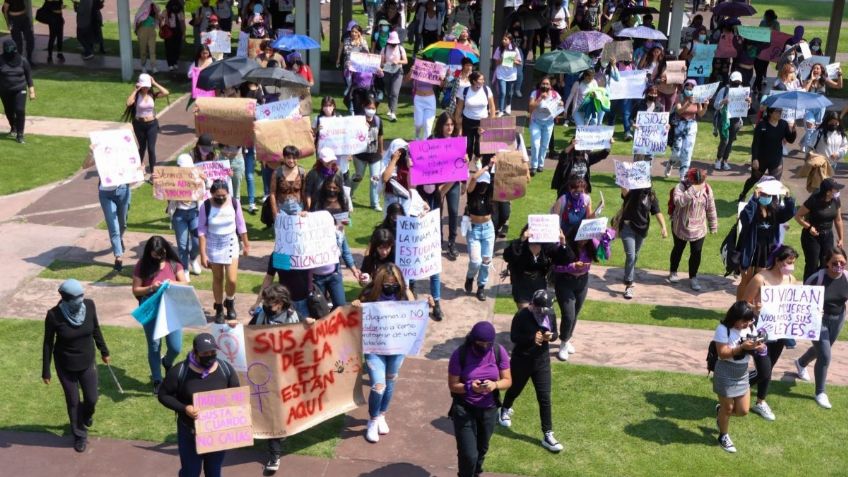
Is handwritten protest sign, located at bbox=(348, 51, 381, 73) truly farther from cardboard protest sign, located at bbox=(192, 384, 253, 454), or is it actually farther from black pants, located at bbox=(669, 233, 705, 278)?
cardboard protest sign, located at bbox=(192, 384, 253, 454)

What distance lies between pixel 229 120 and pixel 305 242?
15.9 ft

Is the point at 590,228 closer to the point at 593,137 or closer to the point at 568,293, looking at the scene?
the point at 568,293

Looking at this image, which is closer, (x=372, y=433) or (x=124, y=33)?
(x=372, y=433)

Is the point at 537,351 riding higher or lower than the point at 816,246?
lower

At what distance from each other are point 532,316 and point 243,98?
24.8 ft

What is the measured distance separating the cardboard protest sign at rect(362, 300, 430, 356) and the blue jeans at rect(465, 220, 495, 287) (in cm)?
313

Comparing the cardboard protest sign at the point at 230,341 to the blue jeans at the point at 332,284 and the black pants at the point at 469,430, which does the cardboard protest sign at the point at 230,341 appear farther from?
the blue jeans at the point at 332,284

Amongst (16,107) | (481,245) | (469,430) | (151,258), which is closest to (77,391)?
(151,258)

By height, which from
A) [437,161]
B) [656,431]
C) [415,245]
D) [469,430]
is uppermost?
[437,161]

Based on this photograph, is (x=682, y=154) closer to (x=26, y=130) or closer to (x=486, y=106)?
(x=486, y=106)

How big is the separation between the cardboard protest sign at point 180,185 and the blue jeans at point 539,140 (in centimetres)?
663

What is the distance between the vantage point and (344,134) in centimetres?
1529

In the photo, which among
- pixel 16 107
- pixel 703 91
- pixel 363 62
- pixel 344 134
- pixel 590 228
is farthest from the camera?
pixel 363 62

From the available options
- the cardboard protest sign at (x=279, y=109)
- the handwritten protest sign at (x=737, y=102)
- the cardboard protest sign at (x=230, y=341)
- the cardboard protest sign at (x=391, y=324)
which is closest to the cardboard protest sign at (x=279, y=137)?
the cardboard protest sign at (x=279, y=109)
